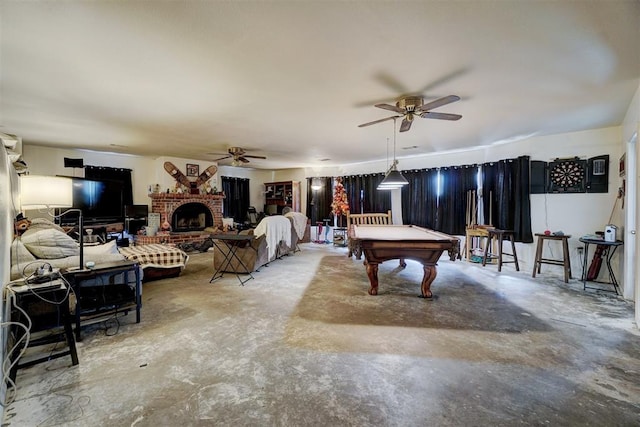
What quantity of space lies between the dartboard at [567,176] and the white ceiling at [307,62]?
65 cm

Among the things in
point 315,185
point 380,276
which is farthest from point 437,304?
point 315,185

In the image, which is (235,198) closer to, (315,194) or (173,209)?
(173,209)

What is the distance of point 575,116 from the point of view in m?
3.61

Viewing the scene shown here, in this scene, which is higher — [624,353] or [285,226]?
[285,226]

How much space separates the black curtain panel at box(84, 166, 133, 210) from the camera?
604 centimetres

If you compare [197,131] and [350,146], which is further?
[350,146]

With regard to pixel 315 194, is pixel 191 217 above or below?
below

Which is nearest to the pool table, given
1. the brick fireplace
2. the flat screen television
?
the brick fireplace

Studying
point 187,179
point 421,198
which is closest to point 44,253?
point 187,179

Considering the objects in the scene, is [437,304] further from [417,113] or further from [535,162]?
[535,162]

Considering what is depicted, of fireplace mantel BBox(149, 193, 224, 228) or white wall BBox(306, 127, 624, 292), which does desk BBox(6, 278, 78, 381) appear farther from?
white wall BBox(306, 127, 624, 292)

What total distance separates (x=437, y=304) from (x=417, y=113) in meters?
2.25

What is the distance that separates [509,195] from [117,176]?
857 centimetres

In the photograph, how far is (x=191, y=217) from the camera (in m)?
7.44
